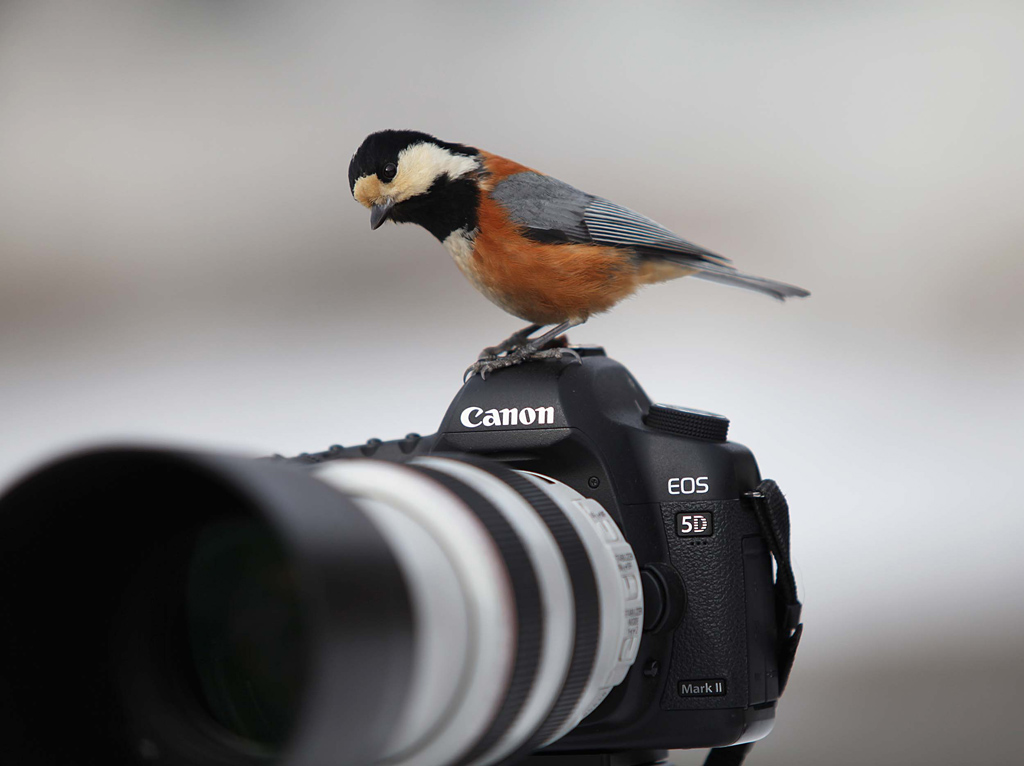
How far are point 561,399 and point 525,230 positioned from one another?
0.60ft

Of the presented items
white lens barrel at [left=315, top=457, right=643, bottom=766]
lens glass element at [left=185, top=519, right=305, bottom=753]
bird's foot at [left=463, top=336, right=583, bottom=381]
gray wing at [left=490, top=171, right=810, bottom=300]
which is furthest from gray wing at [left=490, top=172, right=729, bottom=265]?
lens glass element at [left=185, top=519, right=305, bottom=753]

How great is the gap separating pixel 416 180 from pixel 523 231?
78 mm

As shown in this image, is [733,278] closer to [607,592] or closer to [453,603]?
[607,592]

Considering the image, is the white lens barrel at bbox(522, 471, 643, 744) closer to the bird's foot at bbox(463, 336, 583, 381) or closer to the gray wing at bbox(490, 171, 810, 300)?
the bird's foot at bbox(463, 336, 583, 381)

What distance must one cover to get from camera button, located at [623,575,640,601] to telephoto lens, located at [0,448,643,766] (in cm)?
7

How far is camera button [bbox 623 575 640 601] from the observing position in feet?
1.64

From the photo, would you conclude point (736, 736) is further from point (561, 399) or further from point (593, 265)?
point (593, 265)

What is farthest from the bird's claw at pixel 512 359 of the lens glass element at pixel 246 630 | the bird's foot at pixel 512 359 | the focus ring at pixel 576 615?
the lens glass element at pixel 246 630

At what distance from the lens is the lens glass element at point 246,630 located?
37 cm

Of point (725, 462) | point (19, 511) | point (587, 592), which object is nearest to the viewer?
point (19, 511)

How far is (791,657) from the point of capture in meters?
0.58

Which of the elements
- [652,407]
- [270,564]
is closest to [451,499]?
[270,564]

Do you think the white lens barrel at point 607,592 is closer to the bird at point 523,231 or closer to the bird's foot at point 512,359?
the bird's foot at point 512,359

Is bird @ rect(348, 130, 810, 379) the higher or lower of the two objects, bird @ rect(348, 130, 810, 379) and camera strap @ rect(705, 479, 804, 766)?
the higher
